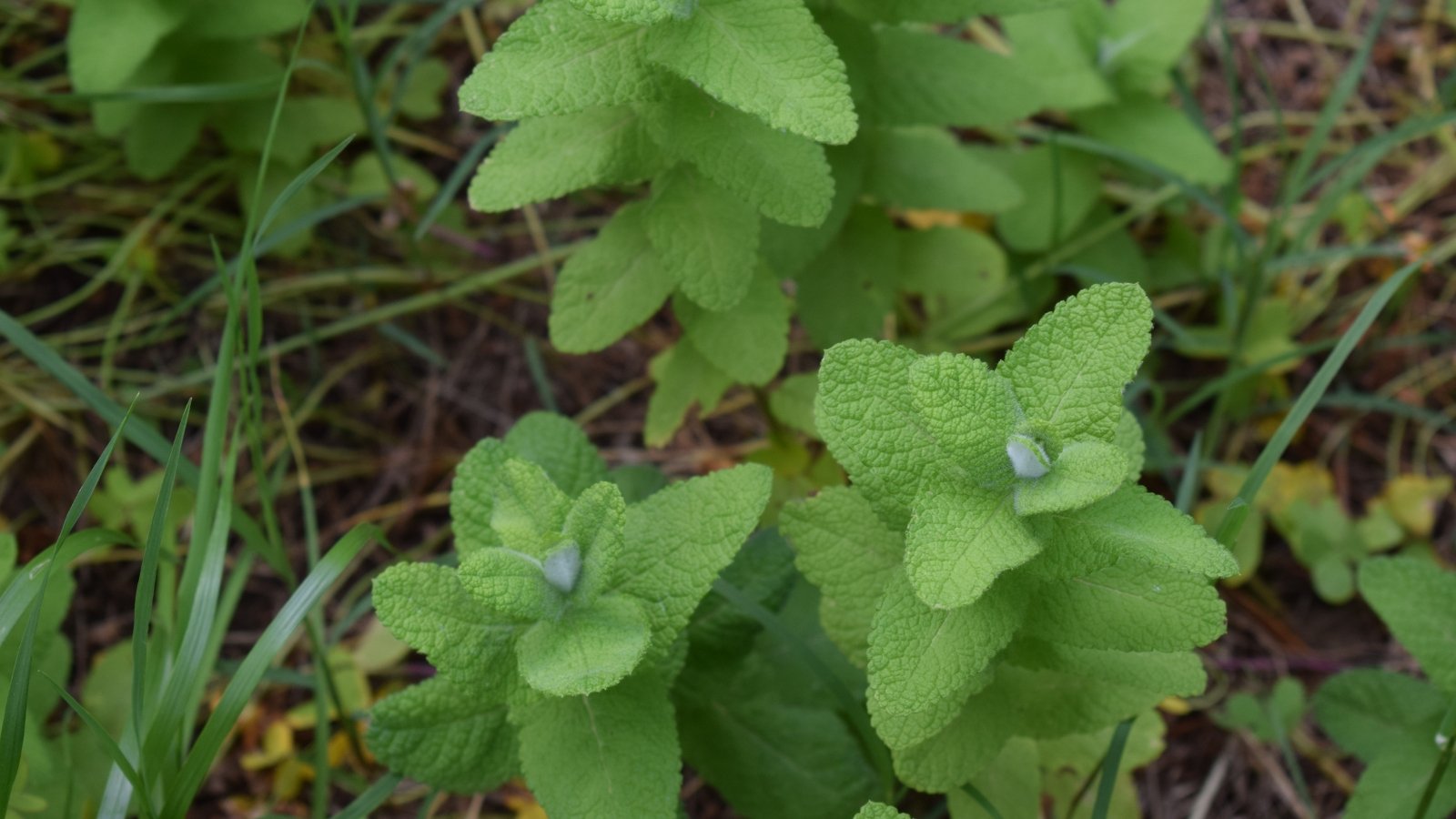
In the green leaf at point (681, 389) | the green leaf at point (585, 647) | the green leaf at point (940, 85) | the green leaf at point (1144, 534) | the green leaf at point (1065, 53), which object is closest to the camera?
the green leaf at point (1144, 534)

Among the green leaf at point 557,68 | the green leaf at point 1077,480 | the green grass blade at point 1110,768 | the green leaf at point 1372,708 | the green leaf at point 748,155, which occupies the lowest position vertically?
the green leaf at point 1372,708

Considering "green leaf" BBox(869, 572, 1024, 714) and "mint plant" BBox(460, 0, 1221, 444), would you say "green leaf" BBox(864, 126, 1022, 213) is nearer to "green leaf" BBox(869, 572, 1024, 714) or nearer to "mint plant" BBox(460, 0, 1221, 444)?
"mint plant" BBox(460, 0, 1221, 444)

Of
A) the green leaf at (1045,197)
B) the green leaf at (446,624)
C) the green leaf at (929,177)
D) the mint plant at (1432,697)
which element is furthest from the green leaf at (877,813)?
the green leaf at (1045,197)

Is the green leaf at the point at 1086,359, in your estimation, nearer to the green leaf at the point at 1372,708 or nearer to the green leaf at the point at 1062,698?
the green leaf at the point at 1062,698

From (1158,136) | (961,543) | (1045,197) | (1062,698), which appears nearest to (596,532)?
(961,543)

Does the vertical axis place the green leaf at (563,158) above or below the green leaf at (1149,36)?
above

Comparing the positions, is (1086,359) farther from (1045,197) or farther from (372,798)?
(1045,197)

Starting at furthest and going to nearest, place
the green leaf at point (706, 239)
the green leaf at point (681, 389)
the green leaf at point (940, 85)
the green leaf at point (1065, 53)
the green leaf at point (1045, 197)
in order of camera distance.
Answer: the green leaf at point (1045, 197), the green leaf at point (1065, 53), the green leaf at point (681, 389), the green leaf at point (940, 85), the green leaf at point (706, 239)

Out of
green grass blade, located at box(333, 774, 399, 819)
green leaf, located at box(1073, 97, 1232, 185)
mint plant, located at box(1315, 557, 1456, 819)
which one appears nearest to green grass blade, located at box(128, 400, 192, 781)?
green grass blade, located at box(333, 774, 399, 819)
